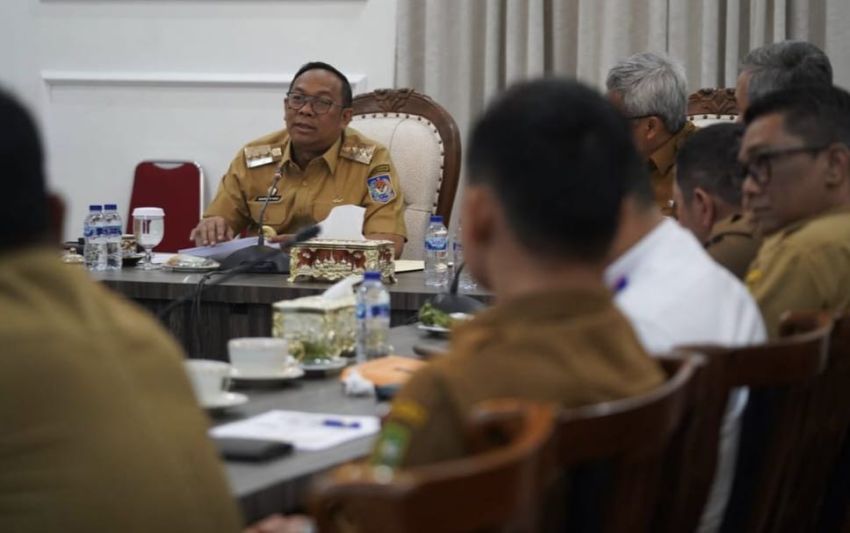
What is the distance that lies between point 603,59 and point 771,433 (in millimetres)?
3851

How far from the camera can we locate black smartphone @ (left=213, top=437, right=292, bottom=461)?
1.77 metres

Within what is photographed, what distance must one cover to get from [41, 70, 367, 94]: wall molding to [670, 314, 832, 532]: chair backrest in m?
4.21

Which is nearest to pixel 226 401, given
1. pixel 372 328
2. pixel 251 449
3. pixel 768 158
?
pixel 251 449

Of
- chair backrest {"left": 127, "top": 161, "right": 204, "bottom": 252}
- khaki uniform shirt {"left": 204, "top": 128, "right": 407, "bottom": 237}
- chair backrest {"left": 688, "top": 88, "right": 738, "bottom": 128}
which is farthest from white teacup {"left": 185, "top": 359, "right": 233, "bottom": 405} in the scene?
chair backrest {"left": 127, "top": 161, "right": 204, "bottom": 252}

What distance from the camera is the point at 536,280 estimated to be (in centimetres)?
143

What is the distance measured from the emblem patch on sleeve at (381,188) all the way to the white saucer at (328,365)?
7.58 ft

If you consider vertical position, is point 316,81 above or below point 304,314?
above

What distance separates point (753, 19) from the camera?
206 inches

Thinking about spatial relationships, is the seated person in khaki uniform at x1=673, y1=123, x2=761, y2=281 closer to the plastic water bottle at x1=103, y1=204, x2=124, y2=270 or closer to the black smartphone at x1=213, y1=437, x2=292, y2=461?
the black smartphone at x1=213, y1=437, x2=292, y2=461

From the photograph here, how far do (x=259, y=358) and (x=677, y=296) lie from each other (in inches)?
30.0

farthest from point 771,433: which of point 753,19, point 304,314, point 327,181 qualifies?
point 753,19

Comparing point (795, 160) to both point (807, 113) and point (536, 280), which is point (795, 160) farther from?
point (536, 280)

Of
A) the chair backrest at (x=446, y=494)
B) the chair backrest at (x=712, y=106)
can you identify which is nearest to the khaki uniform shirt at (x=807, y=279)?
the chair backrest at (x=446, y=494)

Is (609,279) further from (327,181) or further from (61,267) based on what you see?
(327,181)
